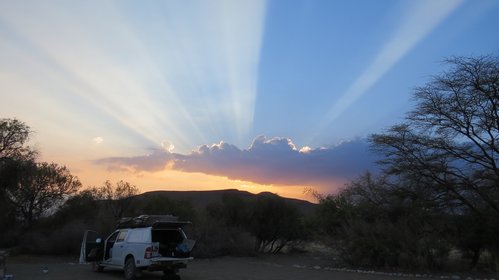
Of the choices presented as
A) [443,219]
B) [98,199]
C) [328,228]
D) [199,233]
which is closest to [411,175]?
[443,219]

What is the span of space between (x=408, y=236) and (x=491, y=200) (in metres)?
4.54

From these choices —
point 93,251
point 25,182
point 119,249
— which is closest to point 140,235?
point 119,249

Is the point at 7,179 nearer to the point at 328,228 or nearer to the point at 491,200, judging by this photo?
the point at 328,228

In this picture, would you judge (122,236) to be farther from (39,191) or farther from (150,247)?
(39,191)

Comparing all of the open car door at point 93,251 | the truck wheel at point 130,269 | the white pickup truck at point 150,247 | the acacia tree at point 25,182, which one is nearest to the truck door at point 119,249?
the white pickup truck at point 150,247

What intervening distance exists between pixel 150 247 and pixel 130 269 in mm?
1519

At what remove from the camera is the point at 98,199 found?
42094mm

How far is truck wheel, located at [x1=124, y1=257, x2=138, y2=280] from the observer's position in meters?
17.9

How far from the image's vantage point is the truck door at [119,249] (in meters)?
19.0

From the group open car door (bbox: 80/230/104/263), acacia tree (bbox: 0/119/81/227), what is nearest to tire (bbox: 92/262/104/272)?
open car door (bbox: 80/230/104/263)

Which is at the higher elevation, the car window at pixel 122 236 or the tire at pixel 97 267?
the car window at pixel 122 236

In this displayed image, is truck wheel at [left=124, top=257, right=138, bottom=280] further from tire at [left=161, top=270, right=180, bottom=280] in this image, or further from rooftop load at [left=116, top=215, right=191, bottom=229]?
rooftop load at [left=116, top=215, right=191, bottom=229]

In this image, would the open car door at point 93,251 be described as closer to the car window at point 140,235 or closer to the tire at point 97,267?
the tire at point 97,267

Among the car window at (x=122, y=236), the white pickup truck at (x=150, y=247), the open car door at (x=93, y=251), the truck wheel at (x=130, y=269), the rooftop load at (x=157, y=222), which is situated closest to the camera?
the white pickup truck at (x=150, y=247)
